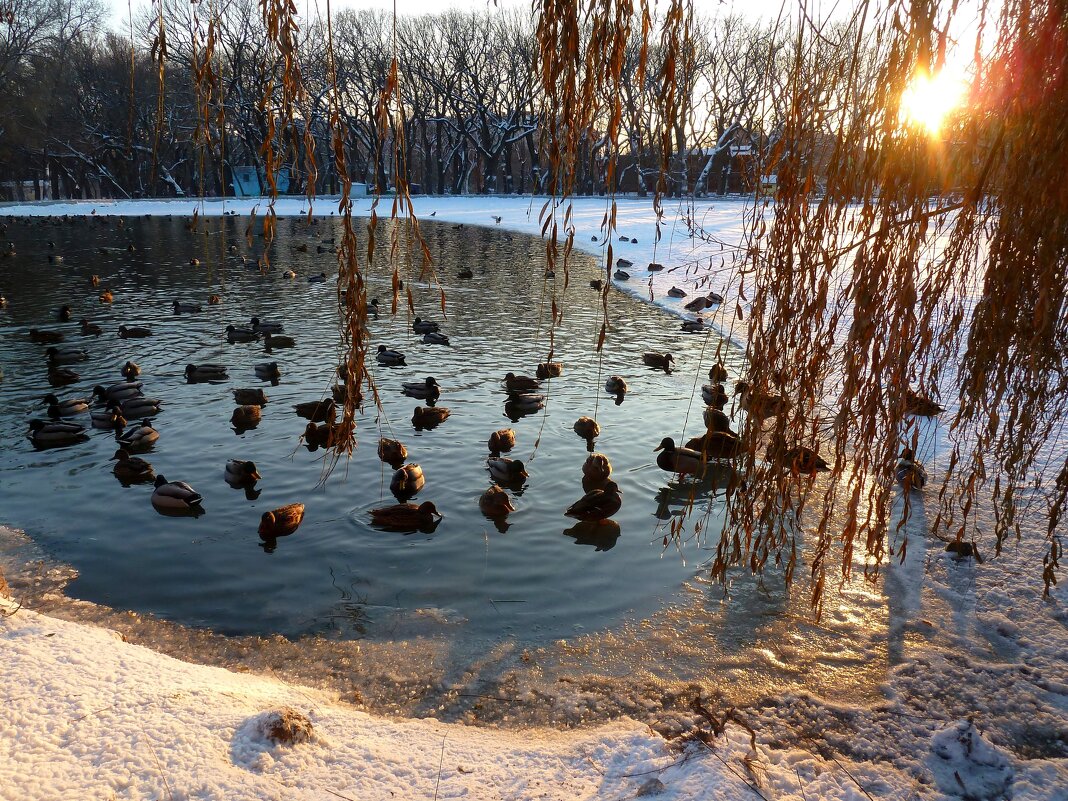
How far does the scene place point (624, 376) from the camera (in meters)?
10.8

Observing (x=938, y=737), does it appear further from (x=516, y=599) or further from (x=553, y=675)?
(x=516, y=599)

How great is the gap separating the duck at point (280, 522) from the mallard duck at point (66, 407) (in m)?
4.20

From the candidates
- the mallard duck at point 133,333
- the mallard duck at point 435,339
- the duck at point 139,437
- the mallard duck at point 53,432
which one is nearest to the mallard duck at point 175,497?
the duck at point 139,437

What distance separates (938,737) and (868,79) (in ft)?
10.2

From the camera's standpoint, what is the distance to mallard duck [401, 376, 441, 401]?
370 inches

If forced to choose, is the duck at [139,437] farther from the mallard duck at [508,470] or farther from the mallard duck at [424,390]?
the mallard duck at [508,470]

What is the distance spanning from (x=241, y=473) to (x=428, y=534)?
2.04 m

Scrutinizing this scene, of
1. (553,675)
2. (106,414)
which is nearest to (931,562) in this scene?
(553,675)

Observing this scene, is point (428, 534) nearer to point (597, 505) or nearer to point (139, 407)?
point (597, 505)

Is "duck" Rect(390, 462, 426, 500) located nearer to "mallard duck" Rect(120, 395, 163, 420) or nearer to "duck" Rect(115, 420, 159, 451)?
"duck" Rect(115, 420, 159, 451)

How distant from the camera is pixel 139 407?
8883 millimetres

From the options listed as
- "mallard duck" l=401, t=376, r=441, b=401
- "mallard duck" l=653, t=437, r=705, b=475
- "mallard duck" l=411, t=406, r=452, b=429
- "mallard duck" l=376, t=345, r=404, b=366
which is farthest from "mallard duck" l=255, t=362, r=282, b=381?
"mallard duck" l=653, t=437, r=705, b=475

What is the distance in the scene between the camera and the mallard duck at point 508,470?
7.01 m

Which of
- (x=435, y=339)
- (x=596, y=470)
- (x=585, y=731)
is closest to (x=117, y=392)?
(x=435, y=339)
